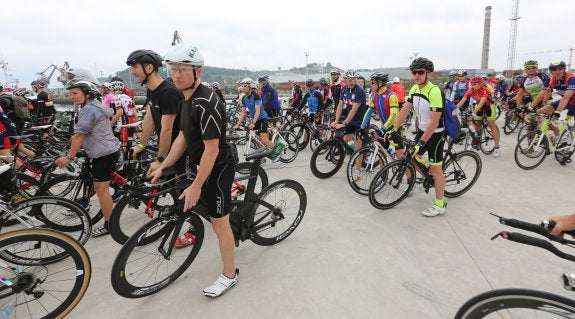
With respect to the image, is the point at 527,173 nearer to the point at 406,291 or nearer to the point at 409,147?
the point at 409,147

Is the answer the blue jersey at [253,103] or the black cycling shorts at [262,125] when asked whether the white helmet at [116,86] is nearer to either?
the blue jersey at [253,103]

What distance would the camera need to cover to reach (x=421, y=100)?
3873mm

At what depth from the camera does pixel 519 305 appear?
1488mm

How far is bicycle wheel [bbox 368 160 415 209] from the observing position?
413 cm

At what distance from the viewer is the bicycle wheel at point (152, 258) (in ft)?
7.72

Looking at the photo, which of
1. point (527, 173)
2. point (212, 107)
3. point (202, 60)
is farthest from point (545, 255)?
point (202, 60)

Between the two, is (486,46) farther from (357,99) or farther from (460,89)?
(357,99)

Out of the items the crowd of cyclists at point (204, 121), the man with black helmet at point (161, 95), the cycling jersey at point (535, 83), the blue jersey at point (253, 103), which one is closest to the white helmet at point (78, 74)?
the crowd of cyclists at point (204, 121)

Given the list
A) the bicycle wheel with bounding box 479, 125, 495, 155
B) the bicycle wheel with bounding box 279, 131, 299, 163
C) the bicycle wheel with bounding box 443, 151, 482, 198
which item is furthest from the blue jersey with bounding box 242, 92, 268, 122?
the bicycle wheel with bounding box 479, 125, 495, 155

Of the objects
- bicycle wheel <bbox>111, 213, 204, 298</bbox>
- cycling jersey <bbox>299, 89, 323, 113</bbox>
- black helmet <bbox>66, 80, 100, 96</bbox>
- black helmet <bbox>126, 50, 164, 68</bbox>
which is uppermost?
black helmet <bbox>126, 50, 164, 68</bbox>

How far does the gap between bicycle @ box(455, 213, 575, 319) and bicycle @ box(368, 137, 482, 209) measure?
99.1 inches

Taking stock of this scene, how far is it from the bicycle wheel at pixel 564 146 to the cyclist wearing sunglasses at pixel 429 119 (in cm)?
375

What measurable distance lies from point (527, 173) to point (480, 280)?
13.5 feet

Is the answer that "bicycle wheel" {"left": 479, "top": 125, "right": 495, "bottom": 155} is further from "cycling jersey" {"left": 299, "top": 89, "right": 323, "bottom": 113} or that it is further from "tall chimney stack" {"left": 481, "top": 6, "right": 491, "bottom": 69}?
"tall chimney stack" {"left": 481, "top": 6, "right": 491, "bottom": 69}
